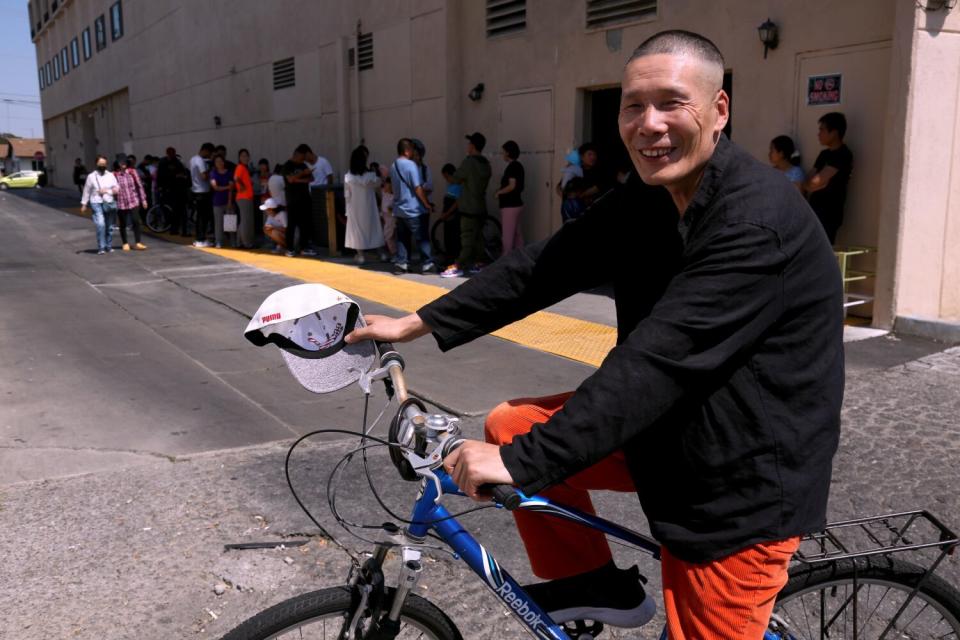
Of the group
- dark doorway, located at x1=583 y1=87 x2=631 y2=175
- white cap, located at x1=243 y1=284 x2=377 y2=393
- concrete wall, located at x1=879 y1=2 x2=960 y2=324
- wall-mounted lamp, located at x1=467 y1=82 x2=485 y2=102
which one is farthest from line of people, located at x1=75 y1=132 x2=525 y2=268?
white cap, located at x1=243 y1=284 x2=377 y2=393

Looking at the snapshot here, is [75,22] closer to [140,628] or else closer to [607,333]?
[607,333]

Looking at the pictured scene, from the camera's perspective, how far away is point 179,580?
11.4ft

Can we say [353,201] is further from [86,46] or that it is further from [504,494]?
[86,46]

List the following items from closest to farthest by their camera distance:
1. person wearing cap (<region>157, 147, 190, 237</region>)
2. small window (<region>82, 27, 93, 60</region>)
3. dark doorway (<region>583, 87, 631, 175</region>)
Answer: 1. dark doorway (<region>583, 87, 631, 175</region>)
2. person wearing cap (<region>157, 147, 190, 237</region>)
3. small window (<region>82, 27, 93, 60</region>)

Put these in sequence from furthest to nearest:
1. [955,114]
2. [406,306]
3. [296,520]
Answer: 1. [406,306]
2. [955,114]
3. [296,520]

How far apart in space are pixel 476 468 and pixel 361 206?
39.2 feet

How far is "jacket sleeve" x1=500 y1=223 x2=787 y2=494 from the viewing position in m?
1.66

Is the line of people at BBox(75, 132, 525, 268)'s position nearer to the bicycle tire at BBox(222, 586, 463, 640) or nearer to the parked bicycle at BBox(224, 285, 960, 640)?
Answer: the parked bicycle at BBox(224, 285, 960, 640)

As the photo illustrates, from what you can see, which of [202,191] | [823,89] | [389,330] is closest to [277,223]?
[202,191]

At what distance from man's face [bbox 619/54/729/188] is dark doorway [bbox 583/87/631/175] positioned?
31.1 feet

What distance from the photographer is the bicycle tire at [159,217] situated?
19.5 meters

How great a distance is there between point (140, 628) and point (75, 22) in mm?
44806

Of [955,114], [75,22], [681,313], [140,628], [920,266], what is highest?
[75,22]

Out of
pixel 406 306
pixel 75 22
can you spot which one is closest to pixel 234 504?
pixel 406 306
